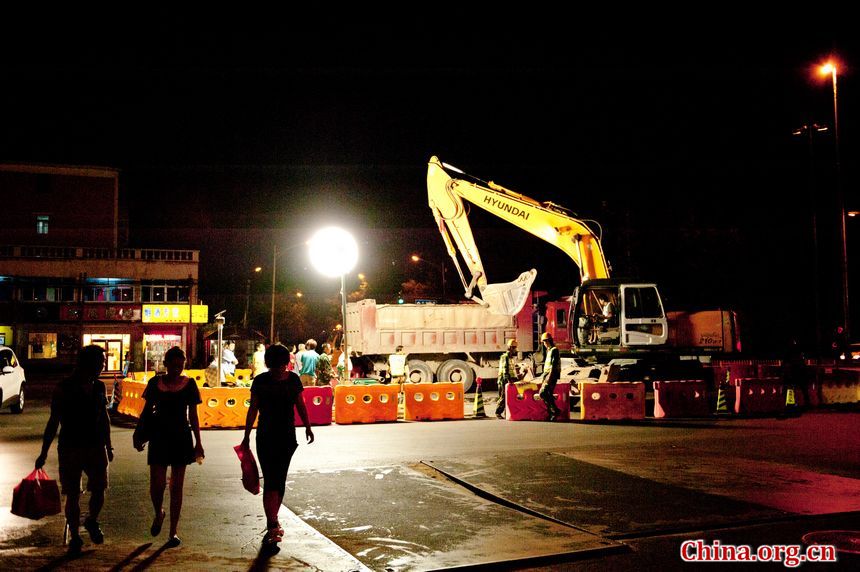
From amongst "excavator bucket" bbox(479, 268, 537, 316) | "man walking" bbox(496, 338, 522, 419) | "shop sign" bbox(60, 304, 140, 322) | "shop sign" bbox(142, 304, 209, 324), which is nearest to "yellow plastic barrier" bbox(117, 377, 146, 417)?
"man walking" bbox(496, 338, 522, 419)

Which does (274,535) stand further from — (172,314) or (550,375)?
(172,314)

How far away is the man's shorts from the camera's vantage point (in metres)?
→ 6.28

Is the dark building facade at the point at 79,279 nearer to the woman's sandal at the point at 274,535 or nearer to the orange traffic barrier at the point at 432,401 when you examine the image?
the orange traffic barrier at the point at 432,401

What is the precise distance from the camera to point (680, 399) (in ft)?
58.0

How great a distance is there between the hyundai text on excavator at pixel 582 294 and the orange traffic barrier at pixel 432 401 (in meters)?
4.30

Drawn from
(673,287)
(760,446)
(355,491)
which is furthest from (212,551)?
(673,287)

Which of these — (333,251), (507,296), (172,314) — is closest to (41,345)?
(172,314)

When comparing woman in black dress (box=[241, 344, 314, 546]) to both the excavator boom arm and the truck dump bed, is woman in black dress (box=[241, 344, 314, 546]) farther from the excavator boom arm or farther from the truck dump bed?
the truck dump bed

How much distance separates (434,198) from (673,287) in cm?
1555

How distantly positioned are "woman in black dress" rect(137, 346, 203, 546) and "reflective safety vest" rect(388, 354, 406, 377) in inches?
739

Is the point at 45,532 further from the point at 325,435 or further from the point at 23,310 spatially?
the point at 23,310

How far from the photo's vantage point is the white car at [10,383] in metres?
17.7

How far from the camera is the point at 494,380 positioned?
28.6m
